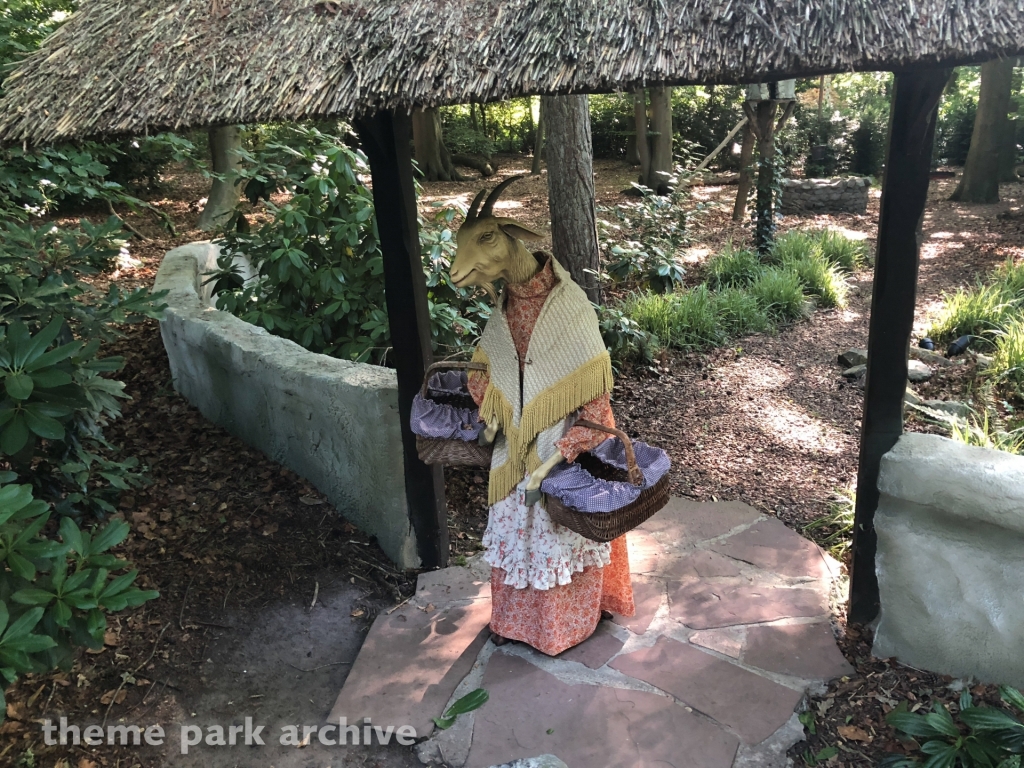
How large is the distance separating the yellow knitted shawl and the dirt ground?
121 centimetres

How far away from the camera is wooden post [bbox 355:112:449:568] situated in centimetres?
295

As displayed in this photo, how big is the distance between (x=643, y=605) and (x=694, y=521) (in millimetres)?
881

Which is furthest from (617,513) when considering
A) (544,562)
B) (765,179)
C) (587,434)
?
(765,179)

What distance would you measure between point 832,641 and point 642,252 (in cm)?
511

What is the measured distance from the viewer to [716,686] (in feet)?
9.18

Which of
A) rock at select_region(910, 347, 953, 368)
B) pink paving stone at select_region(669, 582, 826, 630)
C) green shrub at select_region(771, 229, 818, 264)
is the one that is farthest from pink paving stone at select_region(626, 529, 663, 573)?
green shrub at select_region(771, 229, 818, 264)

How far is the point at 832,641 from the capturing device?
2.99m

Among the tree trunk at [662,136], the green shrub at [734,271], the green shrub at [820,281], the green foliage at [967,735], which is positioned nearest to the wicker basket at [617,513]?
the green foliage at [967,735]

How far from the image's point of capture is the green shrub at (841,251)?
8914 mm

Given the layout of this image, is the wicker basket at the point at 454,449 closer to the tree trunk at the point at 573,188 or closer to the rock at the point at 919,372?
the tree trunk at the point at 573,188

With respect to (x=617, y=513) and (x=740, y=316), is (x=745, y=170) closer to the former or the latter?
(x=740, y=316)

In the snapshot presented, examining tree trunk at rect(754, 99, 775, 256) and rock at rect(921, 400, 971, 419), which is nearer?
rock at rect(921, 400, 971, 419)

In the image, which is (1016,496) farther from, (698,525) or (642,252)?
(642,252)

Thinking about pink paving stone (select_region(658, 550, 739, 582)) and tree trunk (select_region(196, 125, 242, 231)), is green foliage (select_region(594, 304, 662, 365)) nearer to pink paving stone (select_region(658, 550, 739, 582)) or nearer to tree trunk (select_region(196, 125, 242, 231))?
pink paving stone (select_region(658, 550, 739, 582))
